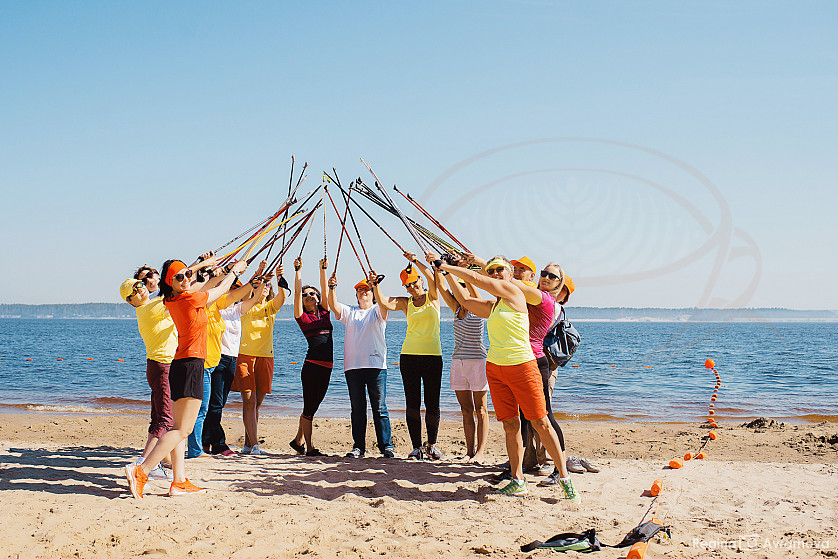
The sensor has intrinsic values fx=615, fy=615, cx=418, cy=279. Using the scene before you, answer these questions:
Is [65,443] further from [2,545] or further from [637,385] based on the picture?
[637,385]

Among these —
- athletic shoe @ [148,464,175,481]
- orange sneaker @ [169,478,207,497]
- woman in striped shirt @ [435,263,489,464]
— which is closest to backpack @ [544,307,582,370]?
woman in striped shirt @ [435,263,489,464]

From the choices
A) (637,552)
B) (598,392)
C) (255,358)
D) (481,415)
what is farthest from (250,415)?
(598,392)

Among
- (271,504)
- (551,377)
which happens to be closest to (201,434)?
(271,504)

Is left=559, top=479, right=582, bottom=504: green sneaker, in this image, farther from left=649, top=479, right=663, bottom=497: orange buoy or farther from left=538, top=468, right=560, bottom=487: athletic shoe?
left=649, top=479, right=663, bottom=497: orange buoy

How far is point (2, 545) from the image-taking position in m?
3.65

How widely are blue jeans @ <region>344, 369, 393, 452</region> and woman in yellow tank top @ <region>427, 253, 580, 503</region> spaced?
5.89 feet

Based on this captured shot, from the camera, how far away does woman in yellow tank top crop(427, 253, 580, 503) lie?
461cm

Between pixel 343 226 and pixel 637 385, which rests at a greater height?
pixel 343 226

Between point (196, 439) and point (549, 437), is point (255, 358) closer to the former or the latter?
point (196, 439)

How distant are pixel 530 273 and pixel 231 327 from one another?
10.1 ft

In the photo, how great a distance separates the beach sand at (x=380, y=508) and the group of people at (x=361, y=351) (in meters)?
0.33

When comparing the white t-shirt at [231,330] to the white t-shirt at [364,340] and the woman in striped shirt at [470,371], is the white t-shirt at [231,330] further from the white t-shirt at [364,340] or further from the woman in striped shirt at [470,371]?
the woman in striped shirt at [470,371]

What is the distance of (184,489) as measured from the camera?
15.7 feet

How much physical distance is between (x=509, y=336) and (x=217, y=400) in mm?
3318
